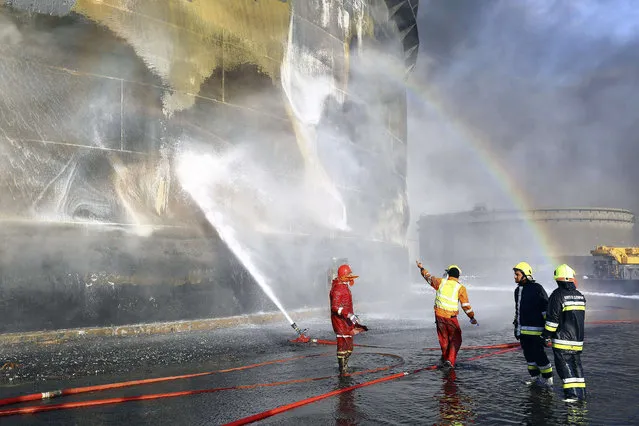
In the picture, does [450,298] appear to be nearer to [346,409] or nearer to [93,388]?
[346,409]

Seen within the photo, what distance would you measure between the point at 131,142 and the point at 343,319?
6463 millimetres

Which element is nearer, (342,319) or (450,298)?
(342,319)

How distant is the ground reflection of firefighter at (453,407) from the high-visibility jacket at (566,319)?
1186 mm

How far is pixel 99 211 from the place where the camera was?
10.7 meters

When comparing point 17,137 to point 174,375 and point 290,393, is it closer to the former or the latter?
point 174,375

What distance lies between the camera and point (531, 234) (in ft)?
220

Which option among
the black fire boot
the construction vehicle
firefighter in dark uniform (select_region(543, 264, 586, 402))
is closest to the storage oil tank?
the construction vehicle

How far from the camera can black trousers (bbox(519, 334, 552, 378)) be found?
6.26 meters

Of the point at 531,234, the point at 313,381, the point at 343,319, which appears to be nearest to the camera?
the point at 313,381

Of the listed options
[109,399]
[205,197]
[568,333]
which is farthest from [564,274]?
[205,197]

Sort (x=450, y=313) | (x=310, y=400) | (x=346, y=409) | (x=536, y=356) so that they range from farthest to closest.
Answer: (x=450, y=313)
(x=536, y=356)
(x=310, y=400)
(x=346, y=409)

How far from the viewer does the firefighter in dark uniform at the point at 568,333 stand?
556 centimetres

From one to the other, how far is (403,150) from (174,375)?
1694 centimetres

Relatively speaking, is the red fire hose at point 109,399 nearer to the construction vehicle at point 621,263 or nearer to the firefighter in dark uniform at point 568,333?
the firefighter in dark uniform at point 568,333
